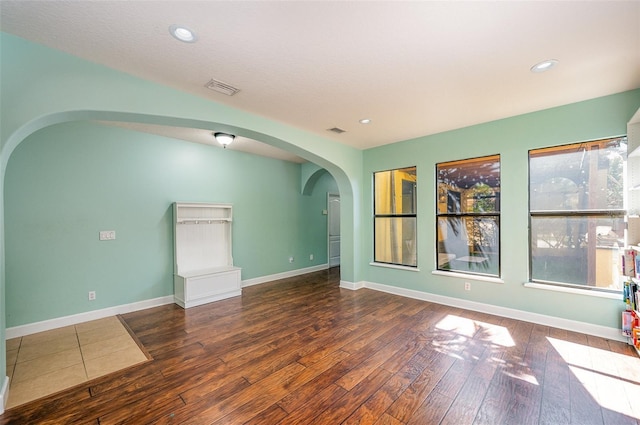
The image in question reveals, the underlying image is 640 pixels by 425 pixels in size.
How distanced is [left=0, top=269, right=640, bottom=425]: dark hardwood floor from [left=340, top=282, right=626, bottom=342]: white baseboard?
4.6 inches

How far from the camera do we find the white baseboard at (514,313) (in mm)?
2965

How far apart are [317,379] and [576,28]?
130 inches

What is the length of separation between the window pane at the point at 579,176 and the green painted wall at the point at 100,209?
4.78 meters

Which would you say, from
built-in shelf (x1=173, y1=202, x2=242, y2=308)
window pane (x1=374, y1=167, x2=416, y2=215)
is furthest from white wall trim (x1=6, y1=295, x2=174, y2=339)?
window pane (x1=374, y1=167, x2=416, y2=215)

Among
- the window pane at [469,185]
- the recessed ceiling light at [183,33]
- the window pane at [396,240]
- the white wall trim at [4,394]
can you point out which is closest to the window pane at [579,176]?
the window pane at [469,185]

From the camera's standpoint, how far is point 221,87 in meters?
2.69

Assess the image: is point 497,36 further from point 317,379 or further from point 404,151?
point 317,379

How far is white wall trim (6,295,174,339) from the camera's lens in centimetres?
322

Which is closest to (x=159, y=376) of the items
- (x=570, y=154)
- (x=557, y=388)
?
(x=557, y=388)

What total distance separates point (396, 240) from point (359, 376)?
2966mm

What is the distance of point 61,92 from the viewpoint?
7.06 ft

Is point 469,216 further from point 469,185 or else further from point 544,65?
point 544,65

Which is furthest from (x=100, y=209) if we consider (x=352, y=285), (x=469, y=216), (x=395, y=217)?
(x=469, y=216)

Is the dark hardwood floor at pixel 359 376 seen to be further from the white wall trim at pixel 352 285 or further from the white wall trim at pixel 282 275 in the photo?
the white wall trim at pixel 282 275
